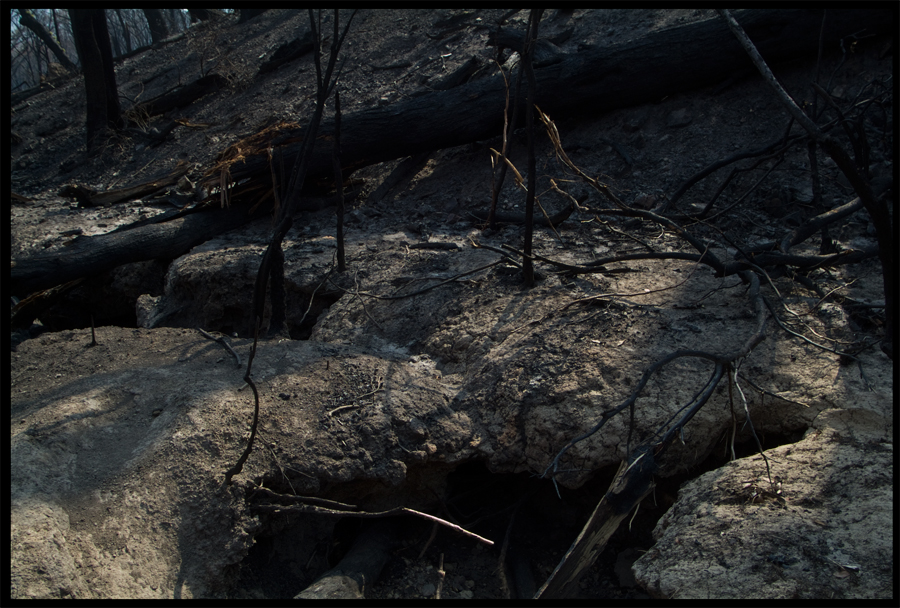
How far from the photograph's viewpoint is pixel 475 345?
300 centimetres

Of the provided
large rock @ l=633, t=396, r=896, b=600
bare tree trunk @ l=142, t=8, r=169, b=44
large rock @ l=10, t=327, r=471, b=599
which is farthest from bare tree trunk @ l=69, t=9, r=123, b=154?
large rock @ l=633, t=396, r=896, b=600

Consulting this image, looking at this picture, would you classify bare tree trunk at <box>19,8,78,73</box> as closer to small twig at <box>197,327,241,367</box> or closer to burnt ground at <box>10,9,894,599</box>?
burnt ground at <box>10,9,894,599</box>

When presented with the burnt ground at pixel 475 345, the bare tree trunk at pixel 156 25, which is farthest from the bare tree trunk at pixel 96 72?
the bare tree trunk at pixel 156 25

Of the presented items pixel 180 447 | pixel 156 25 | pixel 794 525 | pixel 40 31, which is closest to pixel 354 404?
pixel 180 447

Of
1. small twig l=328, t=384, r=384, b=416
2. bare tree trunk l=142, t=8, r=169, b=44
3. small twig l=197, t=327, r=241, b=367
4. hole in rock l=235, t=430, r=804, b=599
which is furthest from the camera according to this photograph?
bare tree trunk l=142, t=8, r=169, b=44

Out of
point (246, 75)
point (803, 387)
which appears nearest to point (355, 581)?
A: point (803, 387)

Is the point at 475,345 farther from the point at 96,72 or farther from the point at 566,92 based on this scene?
the point at 96,72

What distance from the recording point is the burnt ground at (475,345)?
2352 millimetres

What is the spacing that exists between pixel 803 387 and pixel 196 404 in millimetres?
2527

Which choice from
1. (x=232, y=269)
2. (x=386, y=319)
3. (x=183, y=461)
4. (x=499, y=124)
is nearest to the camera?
(x=183, y=461)

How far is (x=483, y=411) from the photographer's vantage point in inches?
105

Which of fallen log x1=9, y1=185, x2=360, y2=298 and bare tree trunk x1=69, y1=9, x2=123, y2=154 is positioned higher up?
bare tree trunk x1=69, y1=9, x2=123, y2=154

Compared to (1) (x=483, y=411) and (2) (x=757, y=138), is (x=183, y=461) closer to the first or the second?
(1) (x=483, y=411)

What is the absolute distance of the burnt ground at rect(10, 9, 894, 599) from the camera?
2.35 m
